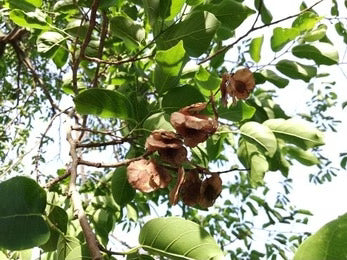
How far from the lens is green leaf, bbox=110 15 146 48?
4.14ft

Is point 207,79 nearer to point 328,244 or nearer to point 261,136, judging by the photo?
point 261,136

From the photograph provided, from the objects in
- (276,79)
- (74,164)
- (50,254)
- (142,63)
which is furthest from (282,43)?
(50,254)

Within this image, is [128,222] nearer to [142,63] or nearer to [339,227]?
[142,63]

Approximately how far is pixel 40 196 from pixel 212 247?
33 centimetres

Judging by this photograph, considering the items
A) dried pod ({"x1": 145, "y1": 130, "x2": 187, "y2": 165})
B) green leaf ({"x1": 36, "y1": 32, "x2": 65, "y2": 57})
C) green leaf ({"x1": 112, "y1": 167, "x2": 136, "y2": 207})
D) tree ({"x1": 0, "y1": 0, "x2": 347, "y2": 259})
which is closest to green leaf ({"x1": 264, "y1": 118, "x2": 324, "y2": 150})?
tree ({"x1": 0, "y1": 0, "x2": 347, "y2": 259})

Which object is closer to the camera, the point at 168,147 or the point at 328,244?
the point at 328,244

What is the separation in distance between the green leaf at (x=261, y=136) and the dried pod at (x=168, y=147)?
16.6 inches

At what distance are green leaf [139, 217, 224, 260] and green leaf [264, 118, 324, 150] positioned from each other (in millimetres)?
615

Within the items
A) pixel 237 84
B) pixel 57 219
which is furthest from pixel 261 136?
pixel 57 219

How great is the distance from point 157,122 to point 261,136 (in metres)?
0.31

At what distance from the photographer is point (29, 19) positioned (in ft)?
4.44

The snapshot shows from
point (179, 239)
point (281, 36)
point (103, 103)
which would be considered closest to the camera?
point (179, 239)

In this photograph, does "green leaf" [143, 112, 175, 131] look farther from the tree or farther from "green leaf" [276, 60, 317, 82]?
"green leaf" [276, 60, 317, 82]

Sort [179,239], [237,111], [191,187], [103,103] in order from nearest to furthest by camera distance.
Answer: [179,239], [191,187], [103,103], [237,111]
